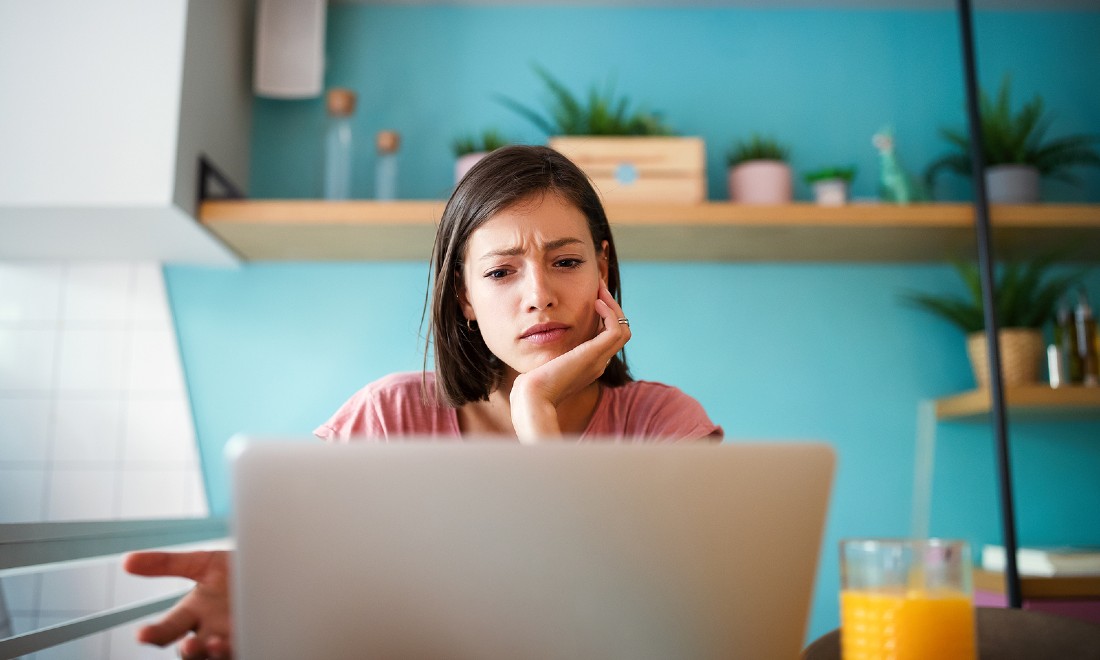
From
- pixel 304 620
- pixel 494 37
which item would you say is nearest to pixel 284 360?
pixel 494 37

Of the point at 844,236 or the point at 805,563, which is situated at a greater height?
the point at 844,236

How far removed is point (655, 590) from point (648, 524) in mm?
40

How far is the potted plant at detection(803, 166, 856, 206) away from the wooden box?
28 cm

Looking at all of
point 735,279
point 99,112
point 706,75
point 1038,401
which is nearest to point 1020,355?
point 1038,401

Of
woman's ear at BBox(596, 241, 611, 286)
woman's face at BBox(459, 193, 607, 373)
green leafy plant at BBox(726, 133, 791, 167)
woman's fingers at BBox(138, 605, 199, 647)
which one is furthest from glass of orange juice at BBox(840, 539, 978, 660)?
green leafy plant at BBox(726, 133, 791, 167)

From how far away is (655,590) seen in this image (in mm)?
453

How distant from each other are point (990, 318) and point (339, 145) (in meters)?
1.44

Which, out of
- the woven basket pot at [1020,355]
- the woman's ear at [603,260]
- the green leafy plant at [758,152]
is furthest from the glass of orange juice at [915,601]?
the green leafy plant at [758,152]

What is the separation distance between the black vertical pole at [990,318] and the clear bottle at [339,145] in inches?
52.6

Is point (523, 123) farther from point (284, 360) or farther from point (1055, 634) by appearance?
point (1055, 634)

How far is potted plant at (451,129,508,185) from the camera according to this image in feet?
5.95

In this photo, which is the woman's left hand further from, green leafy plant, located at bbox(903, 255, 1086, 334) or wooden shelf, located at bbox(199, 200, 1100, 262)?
green leafy plant, located at bbox(903, 255, 1086, 334)

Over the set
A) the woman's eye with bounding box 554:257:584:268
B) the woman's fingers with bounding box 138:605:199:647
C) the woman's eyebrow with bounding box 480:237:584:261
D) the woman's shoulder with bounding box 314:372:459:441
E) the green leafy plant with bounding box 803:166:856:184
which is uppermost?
the green leafy plant with bounding box 803:166:856:184

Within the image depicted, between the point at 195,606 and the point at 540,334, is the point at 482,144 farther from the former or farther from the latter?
the point at 195,606
